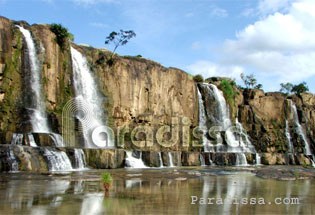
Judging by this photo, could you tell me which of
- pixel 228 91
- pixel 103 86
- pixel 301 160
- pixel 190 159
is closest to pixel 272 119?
pixel 228 91

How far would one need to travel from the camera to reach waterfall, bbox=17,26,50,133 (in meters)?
27.0

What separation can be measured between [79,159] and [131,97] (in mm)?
14668

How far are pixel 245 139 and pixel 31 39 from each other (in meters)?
26.5

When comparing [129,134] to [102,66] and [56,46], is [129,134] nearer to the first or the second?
[102,66]

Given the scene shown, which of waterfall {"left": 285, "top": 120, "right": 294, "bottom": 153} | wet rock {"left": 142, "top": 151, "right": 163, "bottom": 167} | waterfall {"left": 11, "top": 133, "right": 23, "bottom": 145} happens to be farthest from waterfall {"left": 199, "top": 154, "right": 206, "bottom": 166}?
waterfall {"left": 285, "top": 120, "right": 294, "bottom": 153}

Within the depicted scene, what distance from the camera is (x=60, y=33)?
31062mm

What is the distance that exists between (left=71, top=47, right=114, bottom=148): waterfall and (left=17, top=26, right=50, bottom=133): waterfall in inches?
150

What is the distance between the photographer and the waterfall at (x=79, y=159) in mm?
21797

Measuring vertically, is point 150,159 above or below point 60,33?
below

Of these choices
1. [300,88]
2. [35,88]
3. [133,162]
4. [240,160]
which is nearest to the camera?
[133,162]

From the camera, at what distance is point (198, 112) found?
41.8 meters

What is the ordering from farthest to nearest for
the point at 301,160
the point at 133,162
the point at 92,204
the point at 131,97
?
the point at 301,160, the point at 131,97, the point at 133,162, the point at 92,204

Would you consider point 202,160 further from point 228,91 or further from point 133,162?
point 228,91

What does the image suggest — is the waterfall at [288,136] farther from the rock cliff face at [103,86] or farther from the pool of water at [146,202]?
the pool of water at [146,202]
